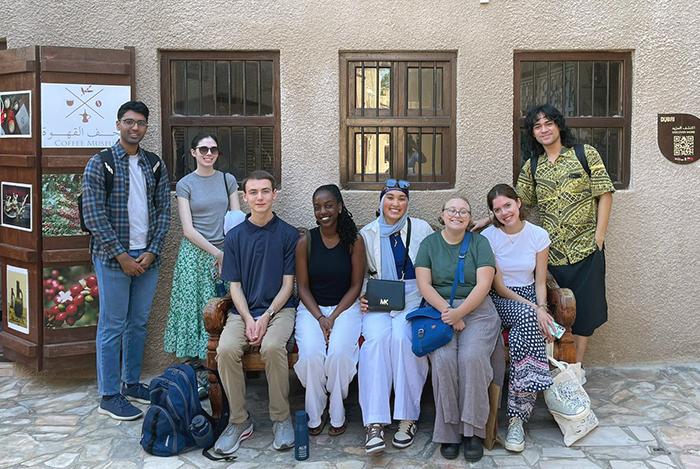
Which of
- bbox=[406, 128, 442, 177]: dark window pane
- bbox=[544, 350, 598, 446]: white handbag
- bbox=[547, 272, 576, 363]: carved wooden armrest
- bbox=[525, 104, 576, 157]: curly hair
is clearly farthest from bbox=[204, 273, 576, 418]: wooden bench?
bbox=[406, 128, 442, 177]: dark window pane

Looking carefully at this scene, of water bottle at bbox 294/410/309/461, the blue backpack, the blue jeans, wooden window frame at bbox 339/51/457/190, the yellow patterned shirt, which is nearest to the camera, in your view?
water bottle at bbox 294/410/309/461

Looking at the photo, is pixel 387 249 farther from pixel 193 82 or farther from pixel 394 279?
pixel 193 82

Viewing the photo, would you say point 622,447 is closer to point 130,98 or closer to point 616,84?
point 616,84

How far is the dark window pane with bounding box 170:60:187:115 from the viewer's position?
16.0 feet

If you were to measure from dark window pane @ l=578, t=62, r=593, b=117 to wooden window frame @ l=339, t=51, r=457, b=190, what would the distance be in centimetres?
106

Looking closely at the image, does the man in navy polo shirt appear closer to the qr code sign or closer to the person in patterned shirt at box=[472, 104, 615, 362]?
the person in patterned shirt at box=[472, 104, 615, 362]

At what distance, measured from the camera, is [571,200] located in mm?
4301

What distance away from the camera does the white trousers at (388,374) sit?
3.62 metres

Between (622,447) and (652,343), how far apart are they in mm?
1747

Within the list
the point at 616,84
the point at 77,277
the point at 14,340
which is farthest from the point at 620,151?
the point at 14,340

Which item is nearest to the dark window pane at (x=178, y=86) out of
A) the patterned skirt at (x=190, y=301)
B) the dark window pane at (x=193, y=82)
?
the dark window pane at (x=193, y=82)

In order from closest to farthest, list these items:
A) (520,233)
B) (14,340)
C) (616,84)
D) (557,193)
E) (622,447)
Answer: (622,447), (520,233), (557,193), (14,340), (616,84)

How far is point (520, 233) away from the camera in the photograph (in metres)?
4.05

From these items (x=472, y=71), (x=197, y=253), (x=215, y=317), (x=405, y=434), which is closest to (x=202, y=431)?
(x=215, y=317)
